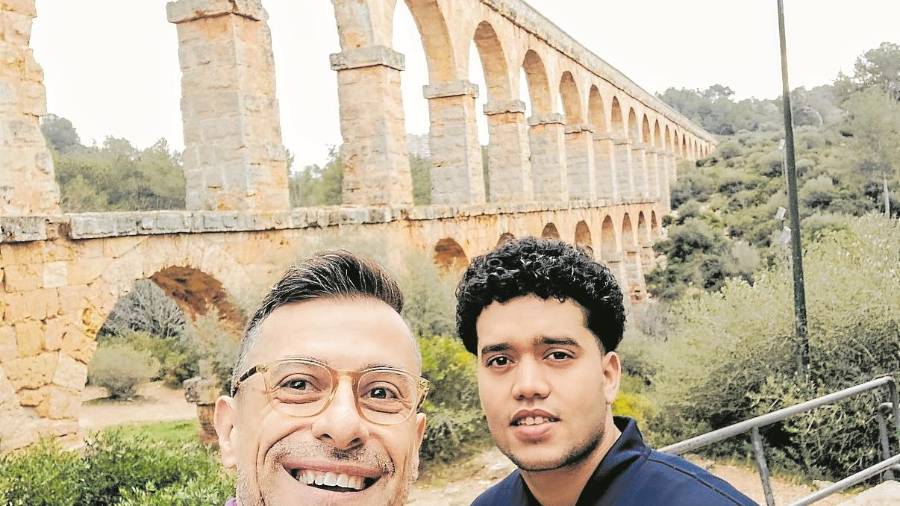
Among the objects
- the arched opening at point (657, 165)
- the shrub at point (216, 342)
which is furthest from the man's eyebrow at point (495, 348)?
the arched opening at point (657, 165)

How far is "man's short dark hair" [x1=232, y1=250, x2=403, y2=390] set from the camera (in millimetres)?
1325

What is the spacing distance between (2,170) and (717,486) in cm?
623

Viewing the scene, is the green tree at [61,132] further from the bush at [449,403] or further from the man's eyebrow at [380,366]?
the man's eyebrow at [380,366]

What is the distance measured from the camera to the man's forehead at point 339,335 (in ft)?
4.08

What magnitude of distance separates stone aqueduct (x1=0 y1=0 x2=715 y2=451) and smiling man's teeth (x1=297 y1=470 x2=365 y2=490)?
5.56 meters

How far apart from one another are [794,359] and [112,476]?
7.58 m

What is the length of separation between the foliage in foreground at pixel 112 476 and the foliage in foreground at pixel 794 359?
5.89 metres

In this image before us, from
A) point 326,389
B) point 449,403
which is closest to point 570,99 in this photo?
point 449,403

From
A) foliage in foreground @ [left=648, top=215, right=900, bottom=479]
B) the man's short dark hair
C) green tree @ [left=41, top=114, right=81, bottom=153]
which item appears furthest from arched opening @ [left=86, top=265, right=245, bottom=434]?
green tree @ [left=41, top=114, right=81, bottom=153]

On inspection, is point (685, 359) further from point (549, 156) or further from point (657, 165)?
point (657, 165)

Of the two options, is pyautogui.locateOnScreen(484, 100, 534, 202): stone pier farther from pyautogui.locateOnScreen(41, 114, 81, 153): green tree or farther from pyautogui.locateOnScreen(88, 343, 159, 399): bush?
pyautogui.locateOnScreen(41, 114, 81, 153): green tree

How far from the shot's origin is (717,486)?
1562 millimetres

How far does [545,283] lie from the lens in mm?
1744

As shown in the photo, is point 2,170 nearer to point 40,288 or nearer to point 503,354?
point 40,288
